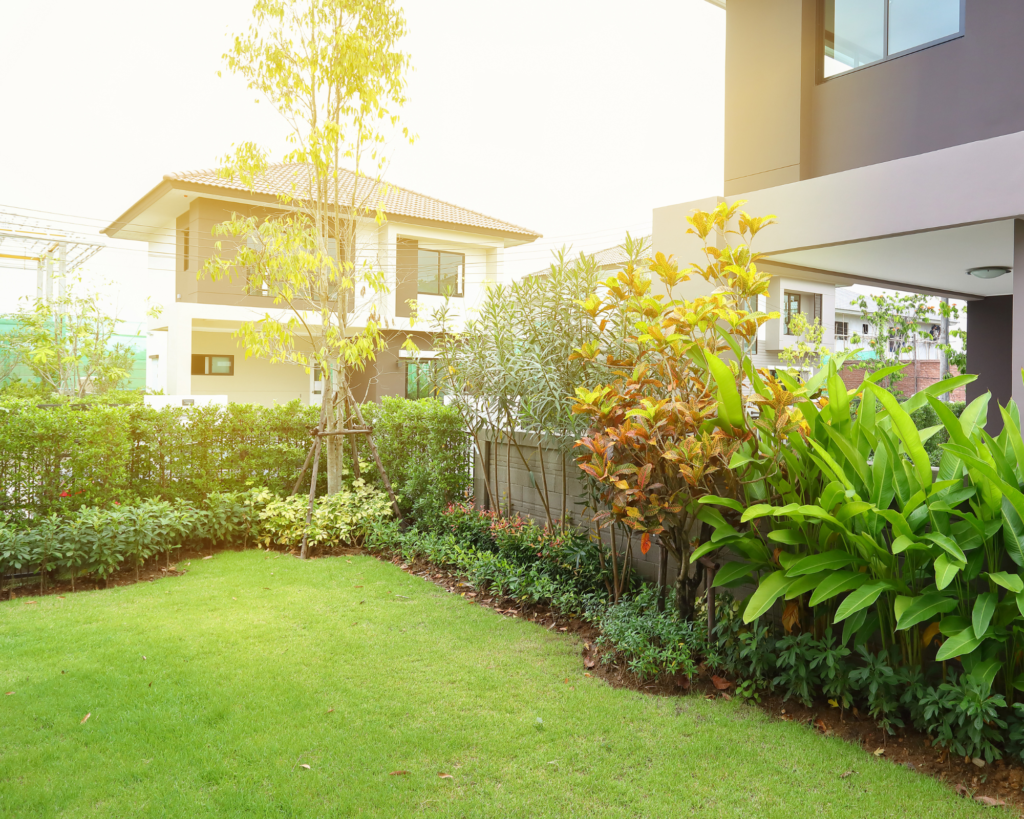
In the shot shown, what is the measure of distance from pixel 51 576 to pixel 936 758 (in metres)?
6.68

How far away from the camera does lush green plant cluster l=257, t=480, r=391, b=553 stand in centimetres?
719

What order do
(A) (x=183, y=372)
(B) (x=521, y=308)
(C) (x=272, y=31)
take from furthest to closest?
(A) (x=183, y=372)
(C) (x=272, y=31)
(B) (x=521, y=308)

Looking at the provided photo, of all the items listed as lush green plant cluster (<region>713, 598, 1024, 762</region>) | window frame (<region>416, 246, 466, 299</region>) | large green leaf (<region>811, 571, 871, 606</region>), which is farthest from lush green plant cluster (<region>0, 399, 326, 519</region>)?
window frame (<region>416, 246, 466, 299</region>)

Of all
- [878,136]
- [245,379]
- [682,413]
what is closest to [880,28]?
[878,136]

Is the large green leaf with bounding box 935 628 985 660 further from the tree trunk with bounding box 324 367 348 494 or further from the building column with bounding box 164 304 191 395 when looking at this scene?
the building column with bounding box 164 304 191 395

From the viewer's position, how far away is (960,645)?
295 centimetres

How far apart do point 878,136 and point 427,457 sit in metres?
5.37

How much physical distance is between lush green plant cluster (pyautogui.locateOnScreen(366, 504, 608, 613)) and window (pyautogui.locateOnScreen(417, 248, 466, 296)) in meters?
15.4

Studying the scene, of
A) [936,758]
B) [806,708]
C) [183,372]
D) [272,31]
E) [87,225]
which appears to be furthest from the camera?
[87,225]

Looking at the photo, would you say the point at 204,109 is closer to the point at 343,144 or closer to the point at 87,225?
the point at 87,225

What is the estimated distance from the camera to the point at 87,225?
20.6m

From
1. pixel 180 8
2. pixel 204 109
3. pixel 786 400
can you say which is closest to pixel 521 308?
pixel 786 400

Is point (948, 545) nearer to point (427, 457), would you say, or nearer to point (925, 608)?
point (925, 608)

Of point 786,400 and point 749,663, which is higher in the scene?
point 786,400
